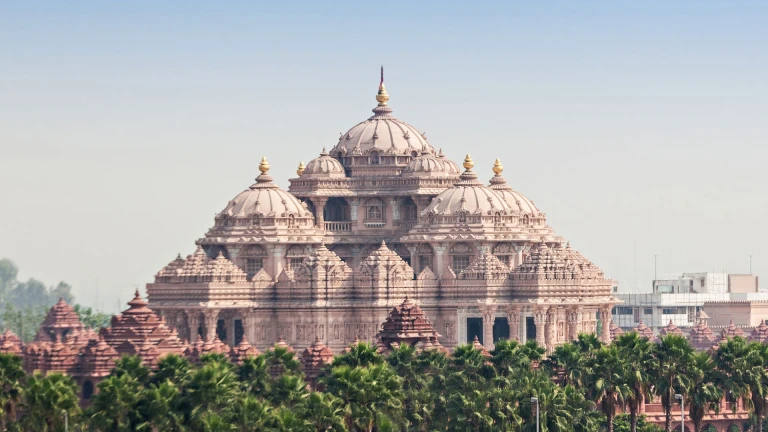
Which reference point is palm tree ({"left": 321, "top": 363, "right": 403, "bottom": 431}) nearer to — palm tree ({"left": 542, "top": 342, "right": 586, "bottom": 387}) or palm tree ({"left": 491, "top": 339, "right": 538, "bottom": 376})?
palm tree ({"left": 491, "top": 339, "right": 538, "bottom": 376})

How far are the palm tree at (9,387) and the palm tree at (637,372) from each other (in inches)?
1142

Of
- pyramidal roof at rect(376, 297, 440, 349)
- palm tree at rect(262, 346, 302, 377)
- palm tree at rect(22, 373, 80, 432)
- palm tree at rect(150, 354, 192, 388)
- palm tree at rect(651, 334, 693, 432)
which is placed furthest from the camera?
pyramidal roof at rect(376, 297, 440, 349)

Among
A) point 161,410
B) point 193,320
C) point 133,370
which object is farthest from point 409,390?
point 193,320

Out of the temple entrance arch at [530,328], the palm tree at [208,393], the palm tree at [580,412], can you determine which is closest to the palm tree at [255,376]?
the palm tree at [208,393]

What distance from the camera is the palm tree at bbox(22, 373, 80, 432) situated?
13362 cm

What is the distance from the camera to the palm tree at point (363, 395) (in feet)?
446

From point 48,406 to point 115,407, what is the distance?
3493 millimetres

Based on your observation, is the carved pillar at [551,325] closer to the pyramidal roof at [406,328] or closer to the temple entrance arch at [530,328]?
the temple entrance arch at [530,328]

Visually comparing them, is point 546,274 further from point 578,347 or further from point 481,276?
point 578,347

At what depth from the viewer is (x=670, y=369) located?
148375mm

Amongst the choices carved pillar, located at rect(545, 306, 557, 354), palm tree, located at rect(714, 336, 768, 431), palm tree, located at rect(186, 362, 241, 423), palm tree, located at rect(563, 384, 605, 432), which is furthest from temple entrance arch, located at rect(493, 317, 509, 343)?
palm tree, located at rect(186, 362, 241, 423)

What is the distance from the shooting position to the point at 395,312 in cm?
17125

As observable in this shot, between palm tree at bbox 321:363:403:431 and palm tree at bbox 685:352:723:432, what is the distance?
53.8ft

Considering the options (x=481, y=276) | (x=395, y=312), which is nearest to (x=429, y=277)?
(x=481, y=276)
